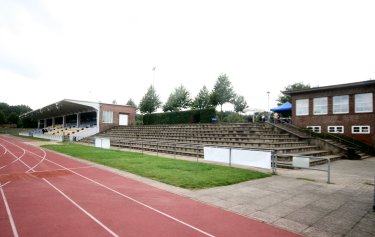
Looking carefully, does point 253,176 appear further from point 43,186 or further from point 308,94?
point 308,94

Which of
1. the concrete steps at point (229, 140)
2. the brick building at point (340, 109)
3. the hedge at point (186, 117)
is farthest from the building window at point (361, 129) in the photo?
the hedge at point (186, 117)

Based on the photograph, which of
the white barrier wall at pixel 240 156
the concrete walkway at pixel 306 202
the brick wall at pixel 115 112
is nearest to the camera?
the concrete walkway at pixel 306 202

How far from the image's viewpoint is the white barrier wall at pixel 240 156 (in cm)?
1143

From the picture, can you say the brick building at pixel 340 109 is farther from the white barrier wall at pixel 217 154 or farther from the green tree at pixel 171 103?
the green tree at pixel 171 103

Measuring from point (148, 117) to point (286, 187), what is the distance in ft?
115

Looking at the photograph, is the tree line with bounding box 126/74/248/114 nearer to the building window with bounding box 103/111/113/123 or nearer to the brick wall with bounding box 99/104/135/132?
the brick wall with bounding box 99/104/135/132

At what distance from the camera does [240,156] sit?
12.6 meters

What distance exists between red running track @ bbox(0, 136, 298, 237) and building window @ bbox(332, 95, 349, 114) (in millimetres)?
22411

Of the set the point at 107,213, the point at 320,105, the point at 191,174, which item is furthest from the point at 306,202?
the point at 320,105

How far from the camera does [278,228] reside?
537cm

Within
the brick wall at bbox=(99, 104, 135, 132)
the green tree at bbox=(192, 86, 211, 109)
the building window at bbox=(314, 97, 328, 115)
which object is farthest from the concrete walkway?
the green tree at bbox=(192, 86, 211, 109)

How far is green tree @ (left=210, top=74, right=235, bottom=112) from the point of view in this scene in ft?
144

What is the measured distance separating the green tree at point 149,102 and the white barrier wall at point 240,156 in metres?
39.0

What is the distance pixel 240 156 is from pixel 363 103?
17145mm
